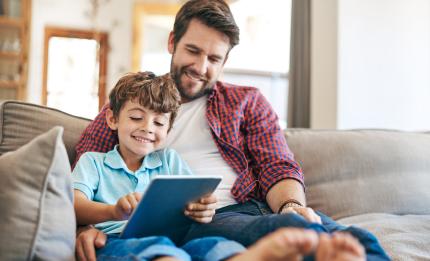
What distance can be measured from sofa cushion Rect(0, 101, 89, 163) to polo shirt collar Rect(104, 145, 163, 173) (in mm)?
245

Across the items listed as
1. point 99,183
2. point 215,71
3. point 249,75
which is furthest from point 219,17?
point 249,75

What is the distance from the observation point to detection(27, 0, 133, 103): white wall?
19.1ft

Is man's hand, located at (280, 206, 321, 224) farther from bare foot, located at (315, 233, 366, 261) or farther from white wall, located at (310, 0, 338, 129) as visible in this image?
white wall, located at (310, 0, 338, 129)

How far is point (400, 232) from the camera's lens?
1509 mm

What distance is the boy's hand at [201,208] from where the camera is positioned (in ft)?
3.86

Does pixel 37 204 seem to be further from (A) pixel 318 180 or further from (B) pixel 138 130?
(A) pixel 318 180

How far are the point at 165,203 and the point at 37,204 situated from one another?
241mm

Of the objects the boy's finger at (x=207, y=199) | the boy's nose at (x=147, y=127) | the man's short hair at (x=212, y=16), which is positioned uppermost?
the man's short hair at (x=212, y=16)

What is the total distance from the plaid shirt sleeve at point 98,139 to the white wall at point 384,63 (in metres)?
1.99

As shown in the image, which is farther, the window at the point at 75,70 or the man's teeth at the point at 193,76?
the window at the point at 75,70

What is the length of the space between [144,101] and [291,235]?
28.1 inches

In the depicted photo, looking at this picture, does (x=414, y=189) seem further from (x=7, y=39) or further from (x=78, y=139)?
(x=7, y=39)

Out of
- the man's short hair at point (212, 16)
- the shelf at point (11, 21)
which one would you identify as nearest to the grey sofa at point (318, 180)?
the man's short hair at point (212, 16)

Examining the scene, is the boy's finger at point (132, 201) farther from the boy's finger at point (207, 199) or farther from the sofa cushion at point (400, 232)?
the sofa cushion at point (400, 232)
